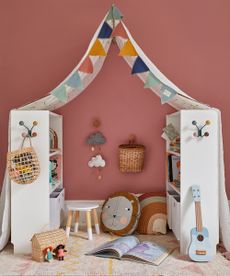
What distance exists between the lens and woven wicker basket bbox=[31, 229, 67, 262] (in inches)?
121

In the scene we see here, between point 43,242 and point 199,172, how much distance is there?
134 centimetres

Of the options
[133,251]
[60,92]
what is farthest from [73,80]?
[133,251]

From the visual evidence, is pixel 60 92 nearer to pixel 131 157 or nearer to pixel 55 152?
pixel 55 152

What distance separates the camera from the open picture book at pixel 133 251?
10.1ft

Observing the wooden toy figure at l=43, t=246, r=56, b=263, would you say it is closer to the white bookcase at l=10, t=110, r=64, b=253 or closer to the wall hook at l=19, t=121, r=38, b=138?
the white bookcase at l=10, t=110, r=64, b=253

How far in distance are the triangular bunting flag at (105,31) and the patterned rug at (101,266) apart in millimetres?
1801

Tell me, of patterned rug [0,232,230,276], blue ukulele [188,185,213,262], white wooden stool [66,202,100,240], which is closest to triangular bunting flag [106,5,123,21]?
blue ukulele [188,185,213,262]

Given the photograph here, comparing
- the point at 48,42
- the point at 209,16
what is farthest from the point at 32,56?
the point at 209,16

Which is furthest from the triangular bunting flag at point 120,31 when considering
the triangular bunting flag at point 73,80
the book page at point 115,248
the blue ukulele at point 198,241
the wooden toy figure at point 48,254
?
the wooden toy figure at point 48,254

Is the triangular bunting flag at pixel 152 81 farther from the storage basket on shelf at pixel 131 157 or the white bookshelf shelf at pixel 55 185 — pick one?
the white bookshelf shelf at pixel 55 185

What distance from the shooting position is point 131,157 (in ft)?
13.2

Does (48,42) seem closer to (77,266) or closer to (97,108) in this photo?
(97,108)

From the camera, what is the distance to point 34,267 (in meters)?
2.97

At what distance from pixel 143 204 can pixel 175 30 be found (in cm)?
179
